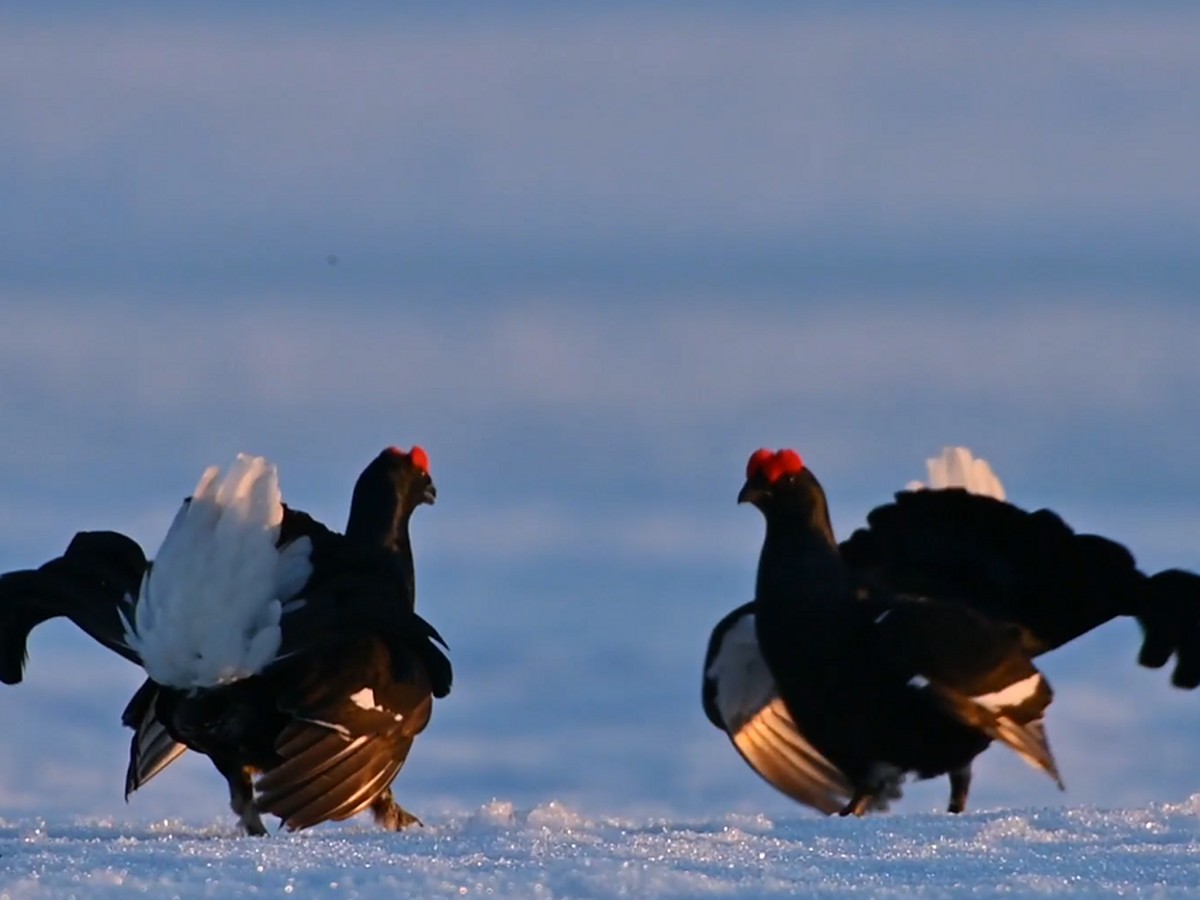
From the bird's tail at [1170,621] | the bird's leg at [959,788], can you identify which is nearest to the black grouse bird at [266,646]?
the bird's leg at [959,788]

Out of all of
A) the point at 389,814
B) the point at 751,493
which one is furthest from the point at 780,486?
the point at 389,814

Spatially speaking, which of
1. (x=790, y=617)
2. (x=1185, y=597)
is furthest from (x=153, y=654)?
(x=1185, y=597)

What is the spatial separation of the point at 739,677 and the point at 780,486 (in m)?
0.69

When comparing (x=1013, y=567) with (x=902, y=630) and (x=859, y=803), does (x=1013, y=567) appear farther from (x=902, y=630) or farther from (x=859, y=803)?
(x=859, y=803)

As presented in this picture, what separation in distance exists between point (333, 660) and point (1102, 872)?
105 inches

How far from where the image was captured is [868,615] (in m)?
7.68

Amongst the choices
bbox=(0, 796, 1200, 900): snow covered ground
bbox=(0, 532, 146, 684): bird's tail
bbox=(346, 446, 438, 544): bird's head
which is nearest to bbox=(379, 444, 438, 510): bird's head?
bbox=(346, 446, 438, 544): bird's head

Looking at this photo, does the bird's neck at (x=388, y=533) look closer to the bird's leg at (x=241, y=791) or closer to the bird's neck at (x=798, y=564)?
the bird's leg at (x=241, y=791)

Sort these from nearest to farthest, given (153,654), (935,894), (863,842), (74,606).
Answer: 1. (935,894)
2. (863,842)
3. (153,654)
4. (74,606)

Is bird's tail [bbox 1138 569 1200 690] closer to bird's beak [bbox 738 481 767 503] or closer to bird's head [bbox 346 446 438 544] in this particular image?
bird's beak [bbox 738 481 767 503]

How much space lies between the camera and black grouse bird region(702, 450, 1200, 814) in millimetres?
7527

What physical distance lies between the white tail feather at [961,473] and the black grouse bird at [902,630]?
3 cm

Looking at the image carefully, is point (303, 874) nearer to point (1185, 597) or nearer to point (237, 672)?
point (237, 672)

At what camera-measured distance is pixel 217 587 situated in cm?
677
